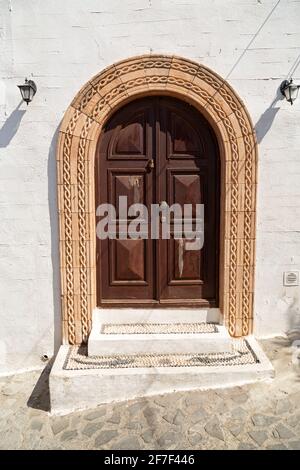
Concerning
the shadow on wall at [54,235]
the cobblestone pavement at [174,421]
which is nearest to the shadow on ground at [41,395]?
the cobblestone pavement at [174,421]

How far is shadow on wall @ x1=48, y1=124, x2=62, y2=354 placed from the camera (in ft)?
11.7

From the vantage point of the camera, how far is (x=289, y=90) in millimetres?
3439

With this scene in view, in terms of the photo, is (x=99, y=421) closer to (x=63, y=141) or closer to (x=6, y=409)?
(x=6, y=409)

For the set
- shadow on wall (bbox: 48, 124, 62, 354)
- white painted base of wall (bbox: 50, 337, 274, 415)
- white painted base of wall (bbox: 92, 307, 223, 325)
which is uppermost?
shadow on wall (bbox: 48, 124, 62, 354)

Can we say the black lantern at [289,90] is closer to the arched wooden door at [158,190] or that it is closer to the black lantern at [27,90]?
the arched wooden door at [158,190]

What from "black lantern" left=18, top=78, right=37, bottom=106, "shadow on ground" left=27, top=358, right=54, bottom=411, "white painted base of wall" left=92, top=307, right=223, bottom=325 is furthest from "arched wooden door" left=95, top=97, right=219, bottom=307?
"shadow on ground" left=27, top=358, right=54, bottom=411

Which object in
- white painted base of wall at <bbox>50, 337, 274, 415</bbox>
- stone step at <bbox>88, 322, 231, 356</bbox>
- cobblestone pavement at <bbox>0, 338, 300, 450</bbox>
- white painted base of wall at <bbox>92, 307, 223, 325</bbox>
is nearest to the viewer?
cobblestone pavement at <bbox>0, 338, 300, 450</bbox>

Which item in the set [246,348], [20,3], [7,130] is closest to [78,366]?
[246,348]

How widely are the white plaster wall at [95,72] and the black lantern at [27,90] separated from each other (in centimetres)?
9

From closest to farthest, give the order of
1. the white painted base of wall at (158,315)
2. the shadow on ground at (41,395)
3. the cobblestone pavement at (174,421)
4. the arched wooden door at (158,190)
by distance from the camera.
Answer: the cobblestone pavement at (174,421) → the shadow on ground at (41,395) → the arched wooden door at (158,190) → the white painted base of wall at (158,315)

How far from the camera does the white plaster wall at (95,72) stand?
3471 mm

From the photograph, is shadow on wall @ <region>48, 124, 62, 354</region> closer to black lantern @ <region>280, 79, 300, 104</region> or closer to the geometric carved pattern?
the geometric carved pattern

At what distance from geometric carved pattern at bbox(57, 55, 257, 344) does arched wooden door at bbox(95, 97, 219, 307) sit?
0.13 m

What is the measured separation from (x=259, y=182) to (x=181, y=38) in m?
1.69
